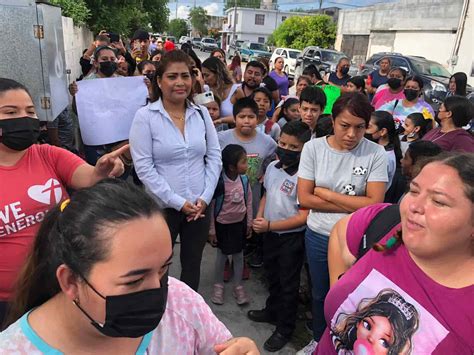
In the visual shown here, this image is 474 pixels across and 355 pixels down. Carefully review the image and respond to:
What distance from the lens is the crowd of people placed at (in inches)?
44.3

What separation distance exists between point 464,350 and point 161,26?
26115 mm

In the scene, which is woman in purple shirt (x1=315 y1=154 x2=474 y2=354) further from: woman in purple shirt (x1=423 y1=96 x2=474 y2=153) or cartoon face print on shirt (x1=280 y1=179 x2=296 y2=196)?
woman in purple shirt (x1=423 y1=96 x2=474 y2=153)

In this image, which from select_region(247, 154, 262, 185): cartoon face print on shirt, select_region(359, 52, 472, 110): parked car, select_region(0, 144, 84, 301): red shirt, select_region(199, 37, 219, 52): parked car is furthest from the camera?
select_region(199, 37, 219, 52): parked car

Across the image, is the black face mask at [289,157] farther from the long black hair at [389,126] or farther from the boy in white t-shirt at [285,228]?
the long black hair at [389,126]

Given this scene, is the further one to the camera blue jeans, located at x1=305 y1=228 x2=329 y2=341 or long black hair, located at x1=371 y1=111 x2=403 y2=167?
long black hair, located at x1=371 y1=111 x2=403 y2=167

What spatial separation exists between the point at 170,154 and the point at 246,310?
1.60 meters

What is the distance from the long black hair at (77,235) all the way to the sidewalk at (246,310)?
2.14m

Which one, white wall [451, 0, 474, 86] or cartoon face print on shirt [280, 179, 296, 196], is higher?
white wall [451, 0, 474, 86]

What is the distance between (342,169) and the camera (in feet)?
8.09

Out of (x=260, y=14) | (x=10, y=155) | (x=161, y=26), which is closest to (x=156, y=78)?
(x=10, y=155)

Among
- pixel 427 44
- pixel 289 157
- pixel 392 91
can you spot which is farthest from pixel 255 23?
pixel 289 157

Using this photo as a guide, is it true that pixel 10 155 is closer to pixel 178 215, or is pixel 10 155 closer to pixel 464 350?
pixel 178 215

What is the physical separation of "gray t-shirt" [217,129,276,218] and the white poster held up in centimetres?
105

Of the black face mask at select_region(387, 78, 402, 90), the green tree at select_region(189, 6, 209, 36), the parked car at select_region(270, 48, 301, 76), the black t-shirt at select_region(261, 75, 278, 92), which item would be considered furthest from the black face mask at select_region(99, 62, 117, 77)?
the green tree at select_region(189, 6, 209, 36)
